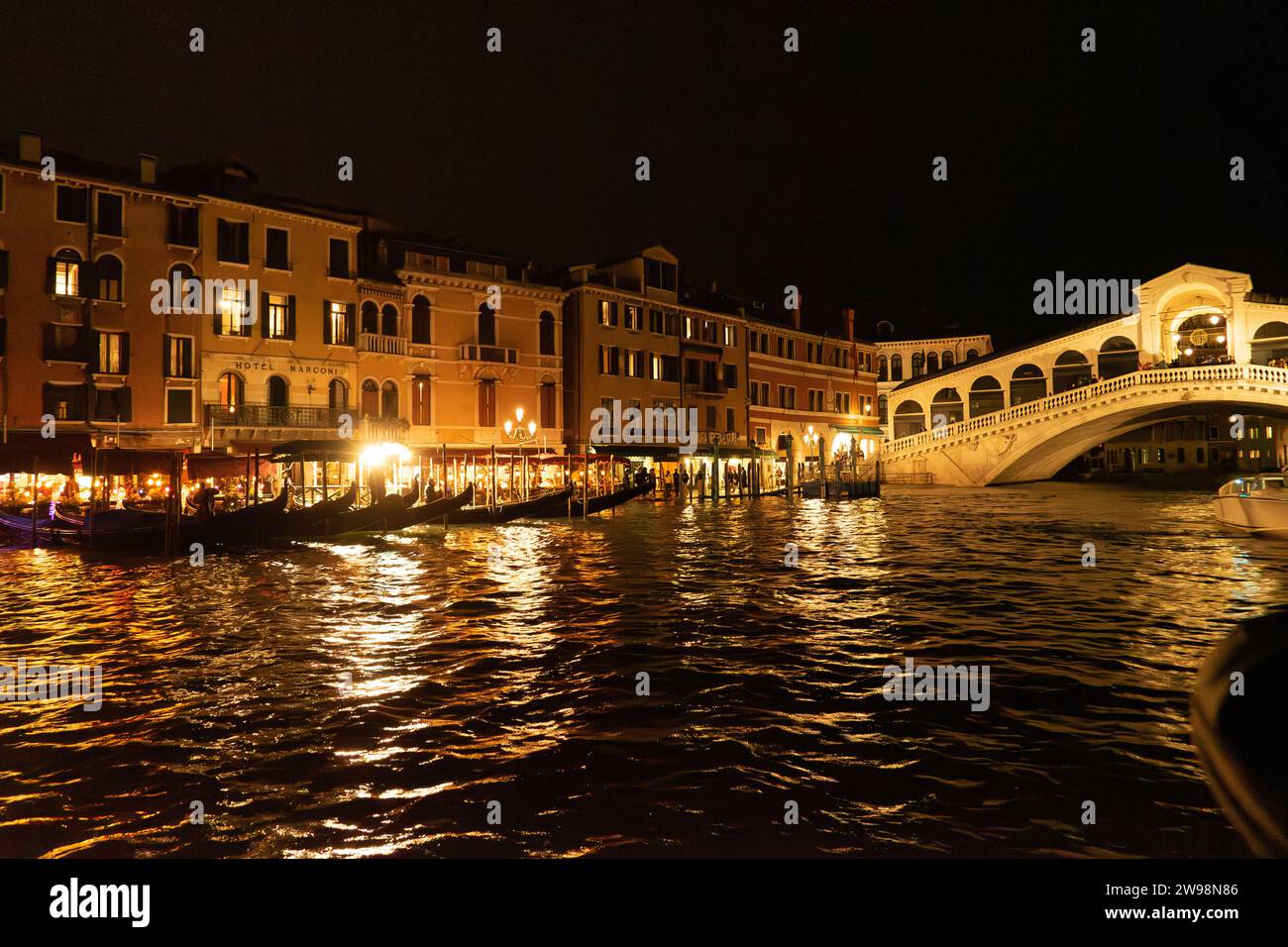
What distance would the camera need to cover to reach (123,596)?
412 inches

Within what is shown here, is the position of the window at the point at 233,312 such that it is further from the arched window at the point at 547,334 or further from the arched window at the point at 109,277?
the arched window at the point at 547,334

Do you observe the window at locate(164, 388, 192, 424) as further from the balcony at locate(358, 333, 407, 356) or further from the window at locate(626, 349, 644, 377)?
the window at locate(626, 349, 644, 377)

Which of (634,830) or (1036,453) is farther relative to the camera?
(1036,453)

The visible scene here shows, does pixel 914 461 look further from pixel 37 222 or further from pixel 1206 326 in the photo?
pixel 37 222

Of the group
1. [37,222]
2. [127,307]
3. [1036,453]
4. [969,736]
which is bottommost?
[969,736]

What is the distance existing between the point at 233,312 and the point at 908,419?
39.3m

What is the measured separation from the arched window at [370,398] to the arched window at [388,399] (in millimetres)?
153

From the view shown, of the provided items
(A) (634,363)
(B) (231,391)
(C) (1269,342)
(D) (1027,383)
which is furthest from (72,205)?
(C) (1269,342)

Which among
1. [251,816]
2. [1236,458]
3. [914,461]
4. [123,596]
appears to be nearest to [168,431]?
[123,596]

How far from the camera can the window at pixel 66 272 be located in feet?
68.9

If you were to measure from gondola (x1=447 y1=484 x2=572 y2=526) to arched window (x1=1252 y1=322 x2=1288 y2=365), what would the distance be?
35421 mm

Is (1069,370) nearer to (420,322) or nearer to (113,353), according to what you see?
(420,322)

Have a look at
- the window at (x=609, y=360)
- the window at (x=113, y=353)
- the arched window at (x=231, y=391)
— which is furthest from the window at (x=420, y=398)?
the window at (x=113, y=353)
